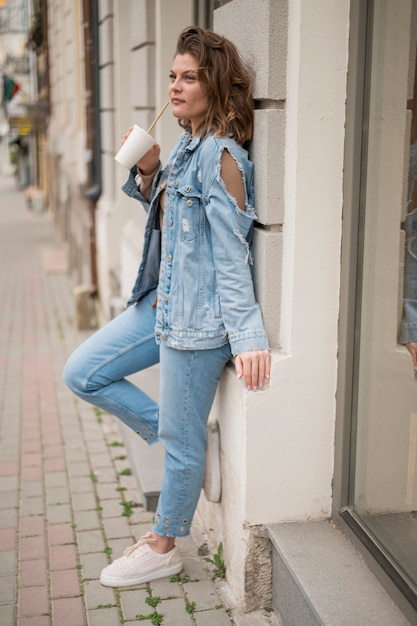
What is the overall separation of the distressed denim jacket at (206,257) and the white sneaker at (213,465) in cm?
51

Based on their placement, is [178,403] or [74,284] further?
[74,284]

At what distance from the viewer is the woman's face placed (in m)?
2.96

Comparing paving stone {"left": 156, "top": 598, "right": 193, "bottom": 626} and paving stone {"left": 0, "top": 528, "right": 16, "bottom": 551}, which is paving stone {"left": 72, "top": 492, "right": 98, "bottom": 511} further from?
paving stone {"left": 156, "top": 598, "right": 193, "bottom": 626}

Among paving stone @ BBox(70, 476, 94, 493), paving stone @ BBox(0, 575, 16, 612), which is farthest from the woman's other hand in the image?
paving stone @ BBox(70, 476, 94, 493)

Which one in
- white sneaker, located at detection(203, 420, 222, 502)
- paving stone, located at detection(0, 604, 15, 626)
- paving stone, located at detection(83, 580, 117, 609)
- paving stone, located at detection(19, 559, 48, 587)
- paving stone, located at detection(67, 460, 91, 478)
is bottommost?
paving stone, located at detection(0, 604, 15, 626)

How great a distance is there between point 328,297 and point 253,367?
387mm

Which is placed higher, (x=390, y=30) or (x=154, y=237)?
(x=390, y=30)

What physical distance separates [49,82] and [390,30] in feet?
58.9

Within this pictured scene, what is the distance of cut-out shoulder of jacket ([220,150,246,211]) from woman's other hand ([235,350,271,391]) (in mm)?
542

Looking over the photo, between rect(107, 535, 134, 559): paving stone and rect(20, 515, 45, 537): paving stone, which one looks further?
rect(20, 515, 45, 537): paving stone

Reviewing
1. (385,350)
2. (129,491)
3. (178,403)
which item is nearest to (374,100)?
(385,350)

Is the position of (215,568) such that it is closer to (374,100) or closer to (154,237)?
(154,237)

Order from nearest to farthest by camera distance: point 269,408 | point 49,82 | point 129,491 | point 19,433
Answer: point 269,408 → point 129,491 → point 19,433 → point 49,82

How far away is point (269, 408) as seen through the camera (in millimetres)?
3031
